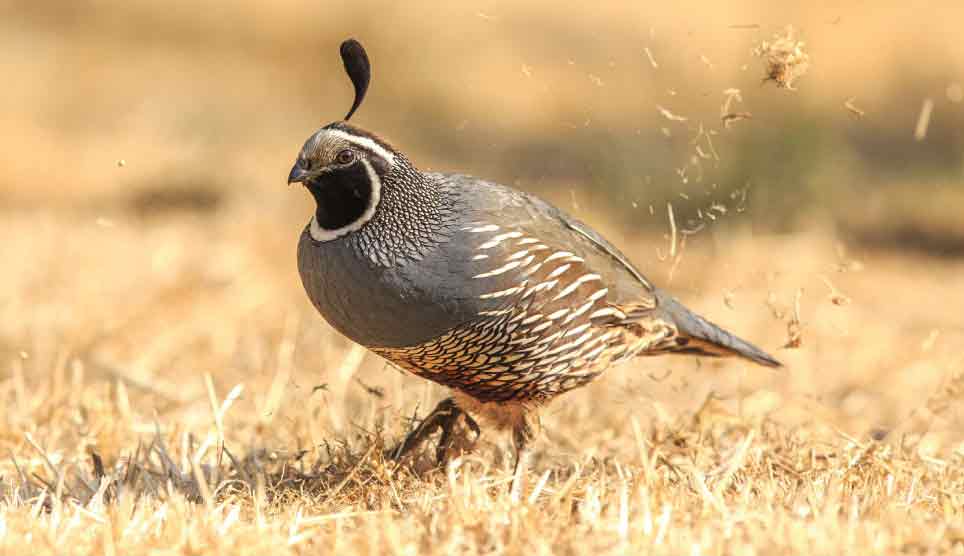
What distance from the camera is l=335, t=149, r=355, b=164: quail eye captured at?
3569mm

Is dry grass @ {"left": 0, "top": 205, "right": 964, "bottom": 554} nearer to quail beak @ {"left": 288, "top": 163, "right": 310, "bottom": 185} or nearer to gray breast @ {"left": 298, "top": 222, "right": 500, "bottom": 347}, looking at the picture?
gray breast @ {"left": 298, "top": 222, "right": 500, "bottom": 347}

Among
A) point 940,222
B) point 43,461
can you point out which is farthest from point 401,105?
point 43,461

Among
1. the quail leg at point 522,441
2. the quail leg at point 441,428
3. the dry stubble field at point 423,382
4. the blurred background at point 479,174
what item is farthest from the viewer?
the blurred background at point 479,174

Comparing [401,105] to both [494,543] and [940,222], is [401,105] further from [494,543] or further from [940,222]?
[494,543]

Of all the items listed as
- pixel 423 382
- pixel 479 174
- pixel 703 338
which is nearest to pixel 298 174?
pixel 703 338

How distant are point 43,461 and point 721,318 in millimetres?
3553

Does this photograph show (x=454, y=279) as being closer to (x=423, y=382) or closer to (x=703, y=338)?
(x=703, y=338)

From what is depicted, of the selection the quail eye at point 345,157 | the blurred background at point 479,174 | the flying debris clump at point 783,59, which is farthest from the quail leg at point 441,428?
the flying debris clump at point 783,59

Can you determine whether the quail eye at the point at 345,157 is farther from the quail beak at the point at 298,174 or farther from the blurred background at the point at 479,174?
the blurred background at the point at 479,174

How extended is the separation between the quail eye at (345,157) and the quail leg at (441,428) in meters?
0.79

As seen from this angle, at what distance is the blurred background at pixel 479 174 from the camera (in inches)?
208

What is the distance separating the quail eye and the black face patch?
0.02 meters

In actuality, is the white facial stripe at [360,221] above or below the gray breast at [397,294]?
above

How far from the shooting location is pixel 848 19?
12.0 meters
